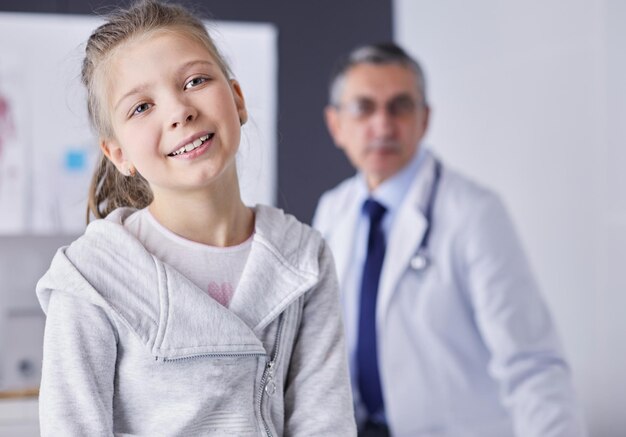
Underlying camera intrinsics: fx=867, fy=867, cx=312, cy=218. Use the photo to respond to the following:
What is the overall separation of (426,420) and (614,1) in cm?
169

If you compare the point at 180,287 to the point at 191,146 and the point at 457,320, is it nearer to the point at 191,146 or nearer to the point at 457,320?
the point at 191,146

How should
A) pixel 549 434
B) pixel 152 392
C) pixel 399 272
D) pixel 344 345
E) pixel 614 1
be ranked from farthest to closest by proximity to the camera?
1. pixel 614 1
2. pixel 399 272
3. pixel 549 434
4. pixel 344 345
5. pixel 152 392

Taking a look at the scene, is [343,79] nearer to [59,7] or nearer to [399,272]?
[399,272]

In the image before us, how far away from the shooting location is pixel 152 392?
3.41 feet

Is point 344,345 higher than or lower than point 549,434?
higher

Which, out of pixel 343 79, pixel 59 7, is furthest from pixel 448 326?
pixel 59 7

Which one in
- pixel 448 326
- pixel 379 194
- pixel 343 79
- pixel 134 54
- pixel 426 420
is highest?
pixel 134 54

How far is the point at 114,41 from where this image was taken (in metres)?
1.12

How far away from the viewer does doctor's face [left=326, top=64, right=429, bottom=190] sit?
107 inches

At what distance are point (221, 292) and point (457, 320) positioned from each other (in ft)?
4.91

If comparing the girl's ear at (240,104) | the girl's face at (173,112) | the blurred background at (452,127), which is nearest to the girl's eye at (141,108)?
the girl's face at (173,112)

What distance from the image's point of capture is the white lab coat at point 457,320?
240cm

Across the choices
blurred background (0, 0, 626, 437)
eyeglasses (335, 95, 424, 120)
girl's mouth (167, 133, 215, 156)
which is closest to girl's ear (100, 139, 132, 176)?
girl's mouth (167, 133, 215, 156)

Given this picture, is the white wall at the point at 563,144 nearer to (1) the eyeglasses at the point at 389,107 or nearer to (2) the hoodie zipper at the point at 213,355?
(1) the eyeglasses at the point at 389,107
